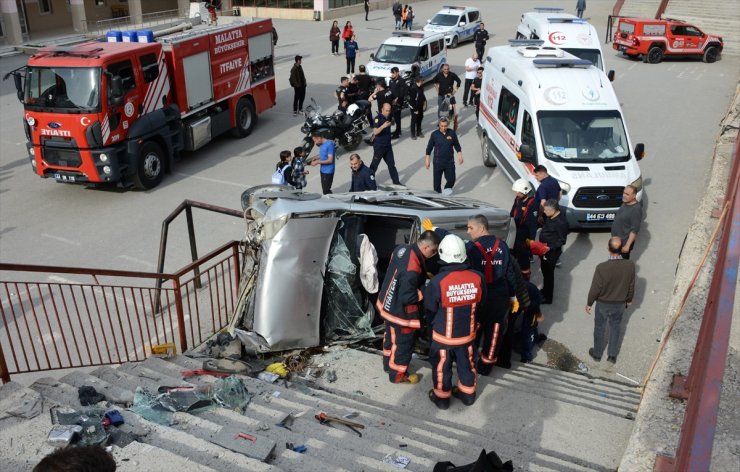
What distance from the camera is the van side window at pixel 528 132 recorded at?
11442 mm

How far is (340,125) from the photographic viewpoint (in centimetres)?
1504

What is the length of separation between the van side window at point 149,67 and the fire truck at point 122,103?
2 centimetres

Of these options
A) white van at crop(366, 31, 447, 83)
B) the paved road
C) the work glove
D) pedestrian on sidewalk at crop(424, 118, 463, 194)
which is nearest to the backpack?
the paved road

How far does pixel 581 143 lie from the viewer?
11.2 metres

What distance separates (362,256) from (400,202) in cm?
105

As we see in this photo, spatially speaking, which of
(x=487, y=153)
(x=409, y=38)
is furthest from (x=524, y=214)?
(x=409, y=38)

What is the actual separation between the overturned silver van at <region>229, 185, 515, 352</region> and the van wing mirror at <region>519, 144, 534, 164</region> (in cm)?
428

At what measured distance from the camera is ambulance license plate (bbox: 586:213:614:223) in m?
10.6

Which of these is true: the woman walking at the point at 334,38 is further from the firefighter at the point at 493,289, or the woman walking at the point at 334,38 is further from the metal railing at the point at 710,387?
the metal railing at the point at 710,387

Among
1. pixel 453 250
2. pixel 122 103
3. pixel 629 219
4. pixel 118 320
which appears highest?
pixel 453 250

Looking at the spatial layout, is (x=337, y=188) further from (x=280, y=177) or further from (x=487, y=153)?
(x=487, y=153)

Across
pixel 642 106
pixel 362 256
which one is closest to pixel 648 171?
pixel 642 106

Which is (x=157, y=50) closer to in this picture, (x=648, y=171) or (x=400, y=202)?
(x=400, y=202)

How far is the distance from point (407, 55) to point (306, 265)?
14.8 meters
